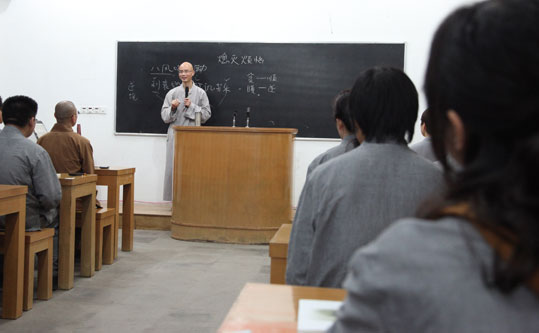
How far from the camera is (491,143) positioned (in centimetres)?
58

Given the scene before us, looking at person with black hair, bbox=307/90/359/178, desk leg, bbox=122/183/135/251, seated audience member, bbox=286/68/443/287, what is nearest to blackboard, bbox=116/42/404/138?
desk leg, bbox=122/183/135/251

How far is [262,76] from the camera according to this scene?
6.75 meters

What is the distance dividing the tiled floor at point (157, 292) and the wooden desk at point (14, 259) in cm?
8

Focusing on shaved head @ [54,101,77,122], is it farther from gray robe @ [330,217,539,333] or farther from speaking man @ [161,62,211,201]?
gray robe @ [330,217,539,333]

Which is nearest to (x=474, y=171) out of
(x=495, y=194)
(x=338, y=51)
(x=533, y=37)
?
(x=495, y=194)

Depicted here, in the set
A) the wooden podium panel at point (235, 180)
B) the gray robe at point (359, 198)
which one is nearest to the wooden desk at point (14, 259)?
the gray robe at point (359, 198)

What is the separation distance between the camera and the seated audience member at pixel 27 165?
11.0ft

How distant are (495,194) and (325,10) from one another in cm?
641

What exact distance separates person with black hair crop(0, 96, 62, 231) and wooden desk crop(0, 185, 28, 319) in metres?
0.32

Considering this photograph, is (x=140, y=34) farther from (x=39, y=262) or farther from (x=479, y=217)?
(x=479, y=217)

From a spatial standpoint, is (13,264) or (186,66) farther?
(186,66)

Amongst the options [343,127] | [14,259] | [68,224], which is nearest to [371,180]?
[343,127]

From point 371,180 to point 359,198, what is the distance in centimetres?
6

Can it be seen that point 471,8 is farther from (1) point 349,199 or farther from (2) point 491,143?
(1) point 349,199
